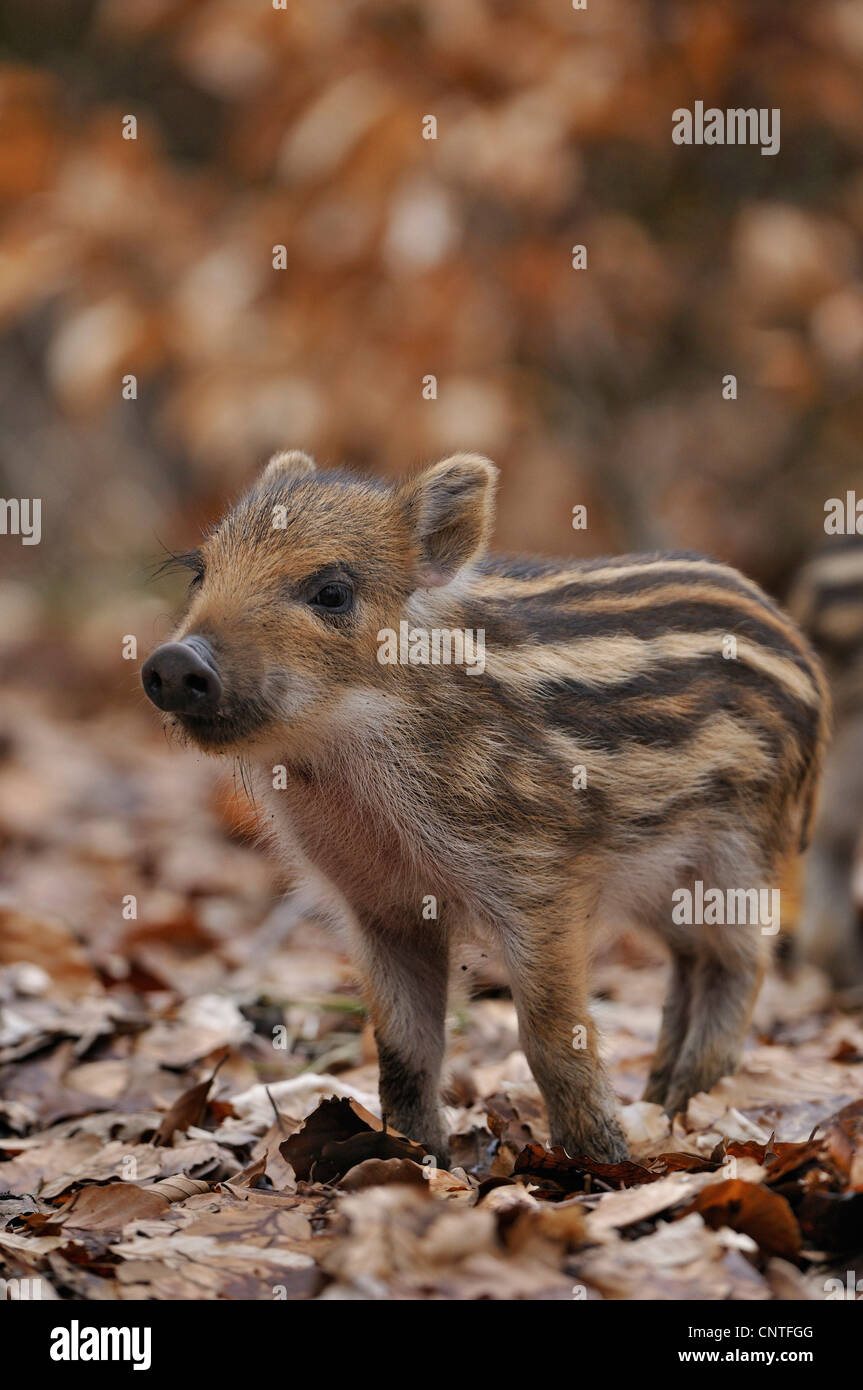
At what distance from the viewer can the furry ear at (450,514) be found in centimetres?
444

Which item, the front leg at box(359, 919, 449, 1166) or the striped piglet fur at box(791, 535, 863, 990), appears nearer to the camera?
the front leg at box(359, 919, 449, 1166)

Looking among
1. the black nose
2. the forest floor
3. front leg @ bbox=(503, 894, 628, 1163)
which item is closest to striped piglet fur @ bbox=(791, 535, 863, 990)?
the forest floor

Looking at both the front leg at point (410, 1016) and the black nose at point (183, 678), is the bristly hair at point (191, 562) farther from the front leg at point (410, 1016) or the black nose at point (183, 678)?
the front leg at point (410, 1016)

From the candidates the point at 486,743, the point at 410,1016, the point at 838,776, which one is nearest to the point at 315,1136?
the point at 410,1016

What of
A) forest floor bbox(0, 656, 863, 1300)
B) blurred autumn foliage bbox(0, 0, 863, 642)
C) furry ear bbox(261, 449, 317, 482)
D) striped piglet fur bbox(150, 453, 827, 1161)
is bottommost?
forest floor bbox(0, 656, 863, 1300)

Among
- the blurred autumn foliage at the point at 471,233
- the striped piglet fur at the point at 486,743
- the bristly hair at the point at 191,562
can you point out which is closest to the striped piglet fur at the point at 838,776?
the blurred autumn foliage at the point at 471,233

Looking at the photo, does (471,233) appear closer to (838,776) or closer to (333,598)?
(838,776)

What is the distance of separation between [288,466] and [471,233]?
16.5ft

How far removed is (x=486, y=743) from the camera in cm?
416

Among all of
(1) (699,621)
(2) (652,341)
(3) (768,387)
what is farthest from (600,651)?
(2) (652,341)

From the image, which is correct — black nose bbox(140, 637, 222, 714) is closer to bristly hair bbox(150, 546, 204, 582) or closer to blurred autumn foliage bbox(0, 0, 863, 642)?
bristly hair bbox(150, 546, 204, 582)

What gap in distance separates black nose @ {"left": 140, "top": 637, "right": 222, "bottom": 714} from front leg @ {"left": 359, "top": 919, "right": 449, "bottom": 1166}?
102cm

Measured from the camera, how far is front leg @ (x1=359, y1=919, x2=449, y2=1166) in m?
4.27

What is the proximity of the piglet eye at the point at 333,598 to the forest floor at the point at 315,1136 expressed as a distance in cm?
64
